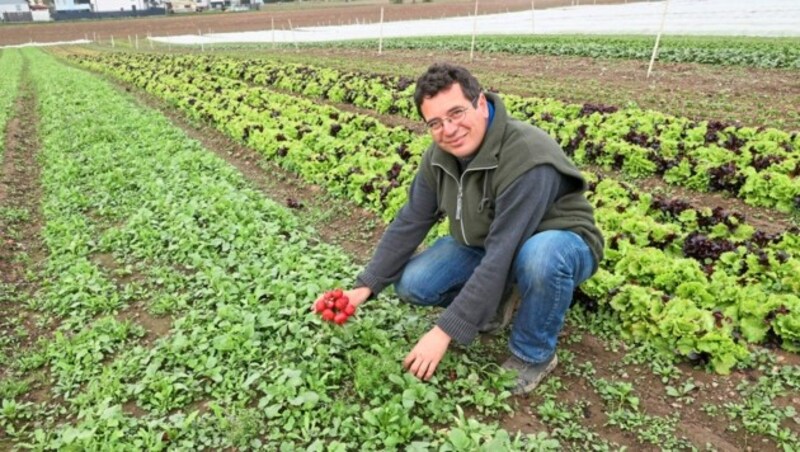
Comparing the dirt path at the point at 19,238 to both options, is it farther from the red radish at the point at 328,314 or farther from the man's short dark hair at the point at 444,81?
the man's short dark hair at the point at 444,81

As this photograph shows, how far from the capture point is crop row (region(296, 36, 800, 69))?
52.6 ft

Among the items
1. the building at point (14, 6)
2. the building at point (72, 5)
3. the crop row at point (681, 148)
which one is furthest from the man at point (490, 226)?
the building at point (14, 6)

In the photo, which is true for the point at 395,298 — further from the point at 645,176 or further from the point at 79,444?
the point at 645,176

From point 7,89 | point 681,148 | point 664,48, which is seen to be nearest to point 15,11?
point 7,89

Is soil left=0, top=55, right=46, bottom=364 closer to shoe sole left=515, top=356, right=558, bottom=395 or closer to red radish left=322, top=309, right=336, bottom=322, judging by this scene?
red radish left=322, top=309, right=336, bottom=322

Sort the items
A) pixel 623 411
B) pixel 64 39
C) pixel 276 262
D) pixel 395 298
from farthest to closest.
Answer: pixel 64 39, pixel 276 262, pixel 395 298, pixel 623 411

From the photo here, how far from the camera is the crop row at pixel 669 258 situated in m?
4.05

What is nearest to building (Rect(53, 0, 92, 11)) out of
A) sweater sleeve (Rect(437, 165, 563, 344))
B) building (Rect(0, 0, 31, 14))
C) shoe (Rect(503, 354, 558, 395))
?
building (Rect(0, 0, 31, 14))

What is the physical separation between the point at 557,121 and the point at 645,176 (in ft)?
7.55

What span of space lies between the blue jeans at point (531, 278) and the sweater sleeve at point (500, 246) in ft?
0.53

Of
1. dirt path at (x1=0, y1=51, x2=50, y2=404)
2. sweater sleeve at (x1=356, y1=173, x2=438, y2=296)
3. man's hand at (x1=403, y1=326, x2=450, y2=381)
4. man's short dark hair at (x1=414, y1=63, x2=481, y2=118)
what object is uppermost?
man's short dark hair at (x1=414, y1=63, x2=481, y2=118)

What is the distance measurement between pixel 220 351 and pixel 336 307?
1028 millimetres

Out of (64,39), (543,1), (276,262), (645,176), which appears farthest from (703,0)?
(64,39)

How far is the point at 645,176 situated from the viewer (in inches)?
308
